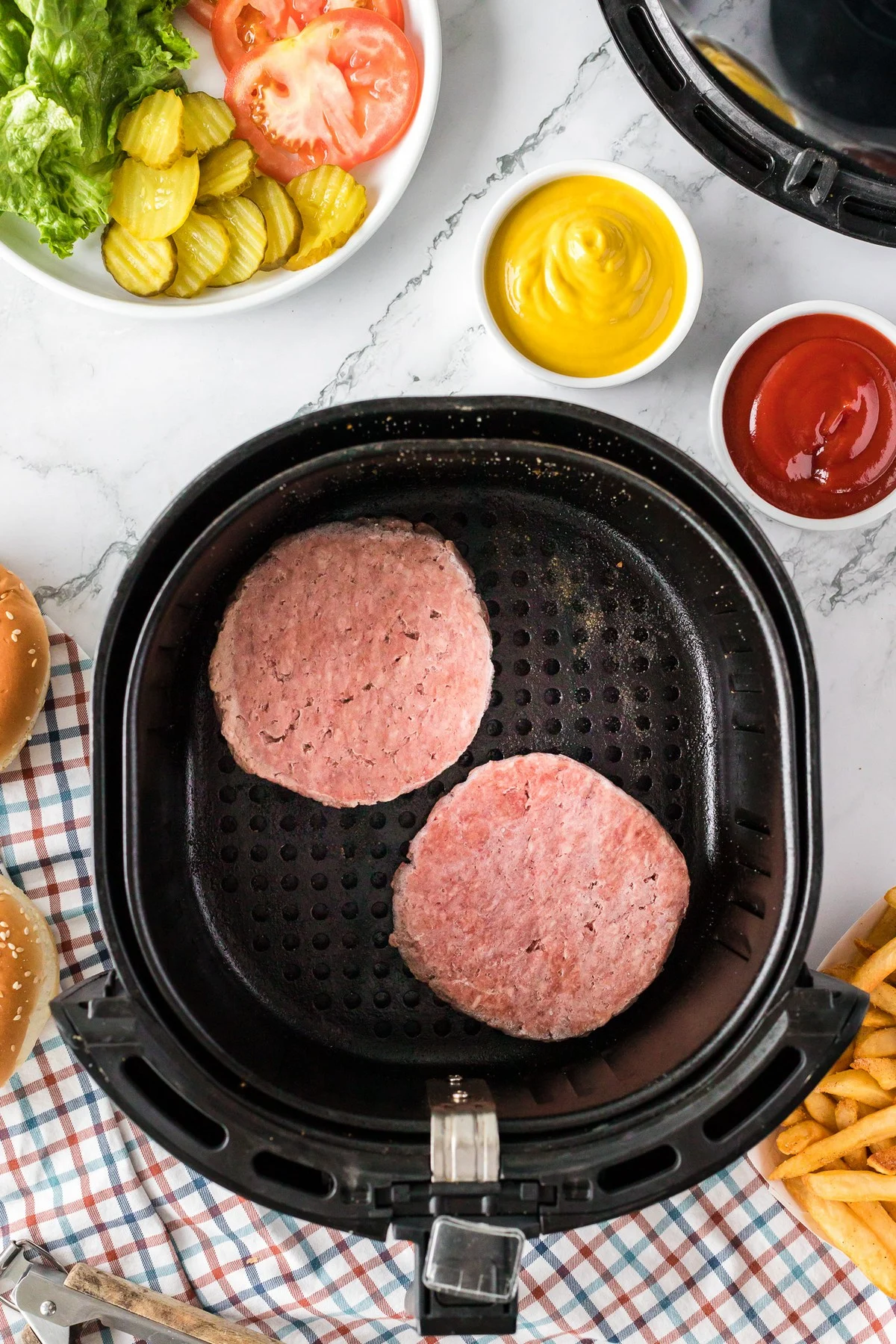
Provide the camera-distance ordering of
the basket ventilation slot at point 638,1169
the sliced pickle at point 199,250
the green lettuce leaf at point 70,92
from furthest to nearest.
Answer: the sliced pickle at point 199,250, the green lettuce leaf at point 70,92, the basket ventilation slot at point 638,1169

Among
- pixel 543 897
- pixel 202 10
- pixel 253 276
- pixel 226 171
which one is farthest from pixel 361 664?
pixel 202 10

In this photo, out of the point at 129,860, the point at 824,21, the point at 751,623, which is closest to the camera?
the point at 824,21

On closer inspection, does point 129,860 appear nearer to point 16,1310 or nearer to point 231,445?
point 231,445

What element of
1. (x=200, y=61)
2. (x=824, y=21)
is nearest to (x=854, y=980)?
(x=824, y=21)

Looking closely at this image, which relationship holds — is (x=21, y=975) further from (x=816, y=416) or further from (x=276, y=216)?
(x=816, y=416)

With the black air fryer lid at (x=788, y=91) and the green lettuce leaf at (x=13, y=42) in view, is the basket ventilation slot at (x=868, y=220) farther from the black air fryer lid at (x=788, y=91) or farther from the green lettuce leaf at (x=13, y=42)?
the green lettuce leaf at (x=13, y=42)

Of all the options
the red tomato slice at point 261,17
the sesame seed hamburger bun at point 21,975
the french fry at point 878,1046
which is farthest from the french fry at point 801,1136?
the red tomato slice at point 261,17

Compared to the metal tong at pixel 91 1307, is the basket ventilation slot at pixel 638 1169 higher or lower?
higher
